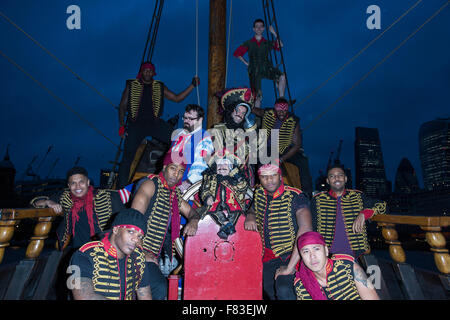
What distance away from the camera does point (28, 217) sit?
10.4 feet

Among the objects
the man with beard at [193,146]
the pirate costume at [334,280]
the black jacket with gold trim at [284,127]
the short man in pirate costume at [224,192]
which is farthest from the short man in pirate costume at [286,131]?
the pirate costume at [334,280]

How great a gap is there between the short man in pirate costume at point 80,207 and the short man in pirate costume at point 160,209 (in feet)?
2.71

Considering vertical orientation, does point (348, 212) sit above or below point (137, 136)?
below

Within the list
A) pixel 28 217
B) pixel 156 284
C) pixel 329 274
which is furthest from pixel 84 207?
pixel 329 274

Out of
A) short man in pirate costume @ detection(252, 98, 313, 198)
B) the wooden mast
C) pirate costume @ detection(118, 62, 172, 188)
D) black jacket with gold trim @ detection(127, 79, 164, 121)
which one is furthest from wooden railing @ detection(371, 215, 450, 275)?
black jacket with gold trim @ detection(127, 79, 164, 121)

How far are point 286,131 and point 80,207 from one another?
3.68 metres

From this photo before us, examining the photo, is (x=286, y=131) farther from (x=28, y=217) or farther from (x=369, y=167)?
(x=369, y=167)

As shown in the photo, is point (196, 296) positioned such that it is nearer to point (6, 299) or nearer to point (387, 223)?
point (6, 299)

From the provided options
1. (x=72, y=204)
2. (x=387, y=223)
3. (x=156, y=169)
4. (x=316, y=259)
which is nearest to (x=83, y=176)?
(x=72, y=204)

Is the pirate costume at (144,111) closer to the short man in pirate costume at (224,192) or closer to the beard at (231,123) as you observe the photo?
the beard at (231,123)

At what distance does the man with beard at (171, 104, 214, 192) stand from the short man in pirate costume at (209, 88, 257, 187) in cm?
20
